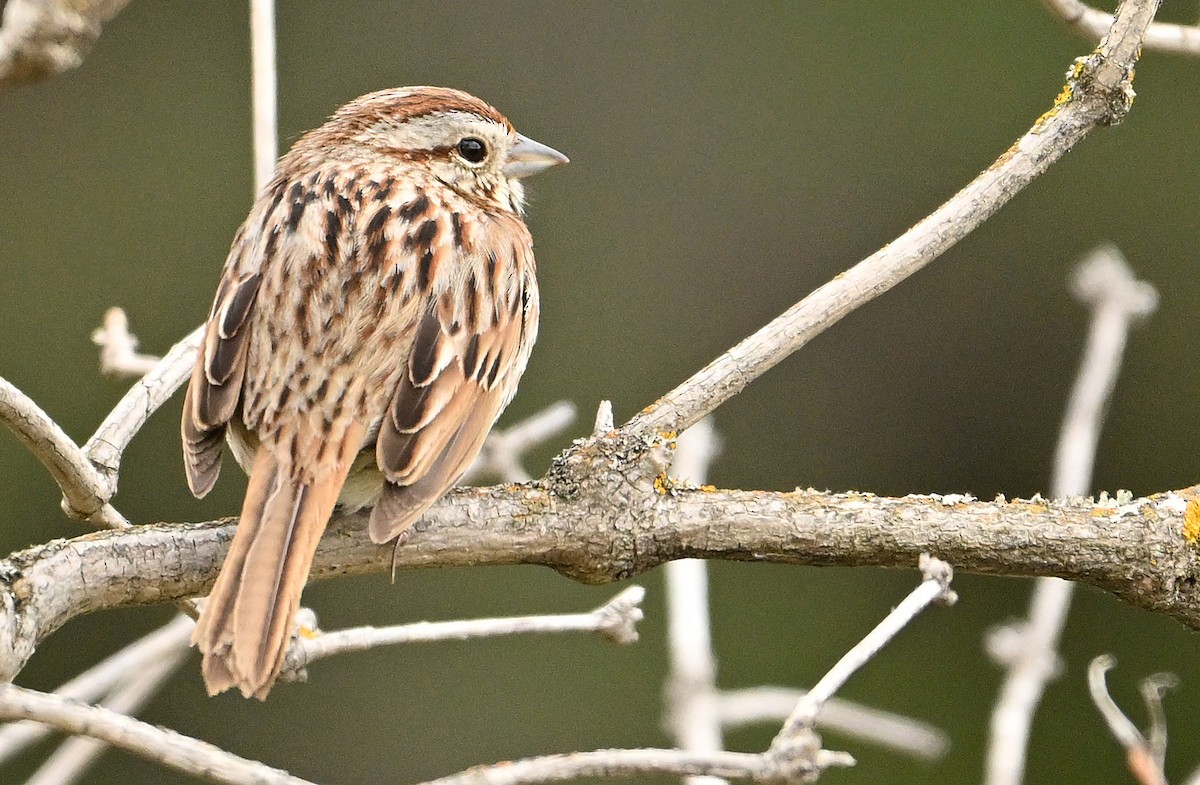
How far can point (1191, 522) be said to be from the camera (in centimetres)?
303

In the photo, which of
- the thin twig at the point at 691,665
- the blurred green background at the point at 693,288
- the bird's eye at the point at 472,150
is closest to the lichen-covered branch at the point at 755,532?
the thin twig at the point at 691,665

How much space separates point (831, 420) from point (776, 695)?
486 centimetres

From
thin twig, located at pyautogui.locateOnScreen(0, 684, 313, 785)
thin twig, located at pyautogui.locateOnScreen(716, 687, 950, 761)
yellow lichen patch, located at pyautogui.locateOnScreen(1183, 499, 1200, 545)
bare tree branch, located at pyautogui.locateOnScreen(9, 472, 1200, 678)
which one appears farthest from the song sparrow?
yellow lichen patch, located at pyautogui.locateOnScreen(1183, 499, 1200, 545)

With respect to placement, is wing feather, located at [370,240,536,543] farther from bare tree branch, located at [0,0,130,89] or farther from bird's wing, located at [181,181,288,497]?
bare tree branch, located at [0,0,130,89]

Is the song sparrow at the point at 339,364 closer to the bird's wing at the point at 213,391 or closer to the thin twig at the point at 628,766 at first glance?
the bird's wing at the point at 213,391

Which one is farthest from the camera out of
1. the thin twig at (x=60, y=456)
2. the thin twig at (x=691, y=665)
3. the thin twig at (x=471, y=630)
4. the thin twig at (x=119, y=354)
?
the thin twig at (x=119, y=354)

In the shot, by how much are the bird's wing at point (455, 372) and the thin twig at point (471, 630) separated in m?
0.19

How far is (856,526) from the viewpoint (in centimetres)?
295

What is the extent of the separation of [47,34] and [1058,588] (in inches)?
108

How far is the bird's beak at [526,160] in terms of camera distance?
4.16m

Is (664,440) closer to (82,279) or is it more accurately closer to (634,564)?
(634,564)

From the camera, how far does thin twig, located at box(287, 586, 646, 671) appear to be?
2920 millimetres

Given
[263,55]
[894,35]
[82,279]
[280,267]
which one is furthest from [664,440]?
[894,35]

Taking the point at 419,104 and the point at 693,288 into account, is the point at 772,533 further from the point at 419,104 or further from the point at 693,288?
the point at 693,288
